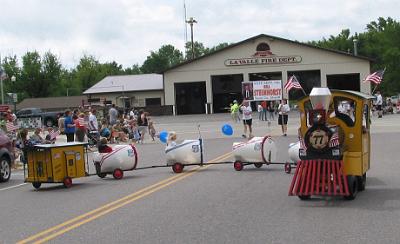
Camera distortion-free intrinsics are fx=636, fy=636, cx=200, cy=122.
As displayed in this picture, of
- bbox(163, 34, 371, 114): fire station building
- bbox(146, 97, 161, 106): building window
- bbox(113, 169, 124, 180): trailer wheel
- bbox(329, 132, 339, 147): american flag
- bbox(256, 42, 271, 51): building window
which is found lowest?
bbox(113, 169, 124, 180): trailer wheel

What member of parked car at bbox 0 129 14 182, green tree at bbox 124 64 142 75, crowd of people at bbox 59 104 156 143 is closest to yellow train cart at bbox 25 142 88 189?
parked car at bbox 0 129 14 182

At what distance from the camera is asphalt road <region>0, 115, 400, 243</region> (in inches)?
320

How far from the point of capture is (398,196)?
1099 centimetres

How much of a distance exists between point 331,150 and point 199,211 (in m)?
2.48

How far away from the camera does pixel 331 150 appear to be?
419 inches

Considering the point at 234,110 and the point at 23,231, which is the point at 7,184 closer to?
the point at 23,231

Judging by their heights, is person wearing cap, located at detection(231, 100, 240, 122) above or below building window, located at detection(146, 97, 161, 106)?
below

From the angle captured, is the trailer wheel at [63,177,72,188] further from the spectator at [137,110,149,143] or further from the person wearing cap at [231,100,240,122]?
the person wearing cap at [231,100,240,122]

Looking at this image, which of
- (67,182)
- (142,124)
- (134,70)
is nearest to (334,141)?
(67,182)

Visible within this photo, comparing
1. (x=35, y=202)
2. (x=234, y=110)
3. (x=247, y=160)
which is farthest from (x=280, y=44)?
(x=35, y=202)

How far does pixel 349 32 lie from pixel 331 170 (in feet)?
366

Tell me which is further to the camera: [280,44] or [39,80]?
[39,80]

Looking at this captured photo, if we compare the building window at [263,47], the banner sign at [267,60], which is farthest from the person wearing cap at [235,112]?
the building window at [263,47]

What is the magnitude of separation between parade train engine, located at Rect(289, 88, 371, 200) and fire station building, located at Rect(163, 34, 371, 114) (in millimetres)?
52427
